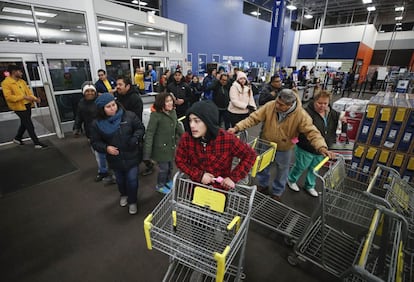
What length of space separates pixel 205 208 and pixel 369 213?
1.79 metres

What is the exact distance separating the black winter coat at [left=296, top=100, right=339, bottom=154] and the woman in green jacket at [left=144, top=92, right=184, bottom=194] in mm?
1823

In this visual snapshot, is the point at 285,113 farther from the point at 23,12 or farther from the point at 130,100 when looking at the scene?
the point at 23,12

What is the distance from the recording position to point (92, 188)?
344cm

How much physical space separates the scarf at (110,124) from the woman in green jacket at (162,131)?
40cm

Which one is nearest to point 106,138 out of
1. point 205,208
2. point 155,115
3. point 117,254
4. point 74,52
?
point 155,115

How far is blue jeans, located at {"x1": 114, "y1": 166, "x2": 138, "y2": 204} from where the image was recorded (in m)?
2.69

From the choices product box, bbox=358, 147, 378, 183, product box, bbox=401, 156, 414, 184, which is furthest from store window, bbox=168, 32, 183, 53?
product box, bbox=401, 156, 414, 184

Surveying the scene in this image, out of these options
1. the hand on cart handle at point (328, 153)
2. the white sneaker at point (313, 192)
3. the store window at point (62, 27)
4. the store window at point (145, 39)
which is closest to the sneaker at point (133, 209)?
the hand on cart handle at point (328, 153)

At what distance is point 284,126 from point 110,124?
2.09m

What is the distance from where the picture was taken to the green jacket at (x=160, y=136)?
2.70 metres

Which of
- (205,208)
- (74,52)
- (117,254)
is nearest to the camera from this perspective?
(205,208)

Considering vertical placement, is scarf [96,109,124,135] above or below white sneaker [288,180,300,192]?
above

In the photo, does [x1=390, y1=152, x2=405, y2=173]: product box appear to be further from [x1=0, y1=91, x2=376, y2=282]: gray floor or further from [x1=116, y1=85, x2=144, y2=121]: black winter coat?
[x1=116, y1=85, x2=144, y2=121]: black winter coat

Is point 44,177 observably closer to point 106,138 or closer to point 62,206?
point 62,206
